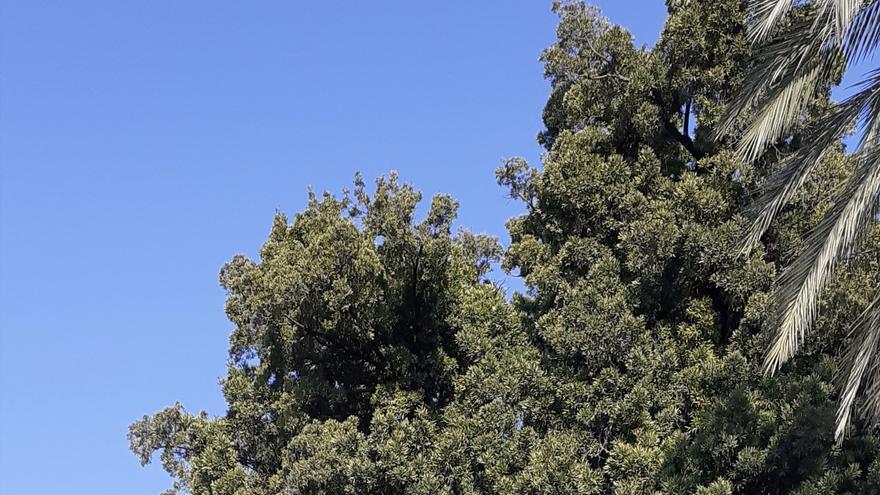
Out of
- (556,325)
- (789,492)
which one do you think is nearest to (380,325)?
(556,325)

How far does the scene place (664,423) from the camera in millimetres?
12664

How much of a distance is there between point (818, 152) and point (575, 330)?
17.1 feet

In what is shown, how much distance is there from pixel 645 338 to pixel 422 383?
4272 mm

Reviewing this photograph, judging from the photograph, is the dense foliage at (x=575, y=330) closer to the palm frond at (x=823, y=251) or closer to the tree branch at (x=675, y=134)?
the tree branch at (x=675, y=134)

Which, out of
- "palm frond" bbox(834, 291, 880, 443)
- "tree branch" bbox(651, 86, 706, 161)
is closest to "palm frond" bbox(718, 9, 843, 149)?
"palm frond" bbox(834, 291, 880, 443)

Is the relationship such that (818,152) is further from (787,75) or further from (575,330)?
(575,330)

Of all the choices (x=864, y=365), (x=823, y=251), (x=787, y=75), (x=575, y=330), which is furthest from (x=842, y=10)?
(x=575, y=330)

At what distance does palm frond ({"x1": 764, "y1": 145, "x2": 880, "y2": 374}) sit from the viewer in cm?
800

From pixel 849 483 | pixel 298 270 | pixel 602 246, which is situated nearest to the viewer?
pixel 849 483

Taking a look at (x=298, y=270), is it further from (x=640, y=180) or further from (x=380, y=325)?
(x=640, y=180)

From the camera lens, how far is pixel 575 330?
1328 cm

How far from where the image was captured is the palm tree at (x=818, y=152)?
26.3 feet

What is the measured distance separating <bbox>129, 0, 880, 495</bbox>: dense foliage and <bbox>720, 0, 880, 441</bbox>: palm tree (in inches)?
112

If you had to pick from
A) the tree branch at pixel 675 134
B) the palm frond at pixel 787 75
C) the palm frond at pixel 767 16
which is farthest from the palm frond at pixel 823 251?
the tree branch at pixel 675 134
